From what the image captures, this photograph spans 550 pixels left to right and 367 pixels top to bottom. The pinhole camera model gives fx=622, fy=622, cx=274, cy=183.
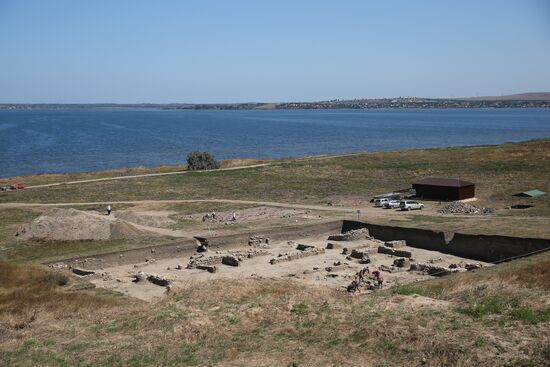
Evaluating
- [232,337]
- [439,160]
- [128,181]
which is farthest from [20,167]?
[232,337]

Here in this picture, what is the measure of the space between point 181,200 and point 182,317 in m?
35.3

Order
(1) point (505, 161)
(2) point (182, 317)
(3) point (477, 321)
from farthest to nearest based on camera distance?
(1) point (505, 161)
(2) point (182, 317)
(3) point (477, 321)

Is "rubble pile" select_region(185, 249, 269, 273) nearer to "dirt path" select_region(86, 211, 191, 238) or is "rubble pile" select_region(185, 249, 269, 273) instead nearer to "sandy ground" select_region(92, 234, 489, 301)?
"sandy ground" select_region(92, 234, 489, 301)

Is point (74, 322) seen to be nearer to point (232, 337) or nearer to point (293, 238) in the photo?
point (232, 337)

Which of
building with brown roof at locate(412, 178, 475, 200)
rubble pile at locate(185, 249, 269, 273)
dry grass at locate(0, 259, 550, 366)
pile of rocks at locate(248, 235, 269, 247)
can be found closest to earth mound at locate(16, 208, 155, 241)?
rubble pile at locate(185, 249, 269, 273)

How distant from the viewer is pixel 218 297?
20.4m

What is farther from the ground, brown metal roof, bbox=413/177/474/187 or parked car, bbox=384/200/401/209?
brown metal roof, bbox=413/177/474/187

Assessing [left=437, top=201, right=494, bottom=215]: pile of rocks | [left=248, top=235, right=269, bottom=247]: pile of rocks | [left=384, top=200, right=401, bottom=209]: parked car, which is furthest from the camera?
[left=384, top=200, right=401, bottom=209]: parked car

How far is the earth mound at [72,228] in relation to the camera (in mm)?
35500

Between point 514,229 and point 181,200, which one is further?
point 181,200

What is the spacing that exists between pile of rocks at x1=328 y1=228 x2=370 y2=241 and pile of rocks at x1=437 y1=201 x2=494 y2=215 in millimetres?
8505

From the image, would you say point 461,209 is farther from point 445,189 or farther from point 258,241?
point 258,241

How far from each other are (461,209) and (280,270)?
1903cm

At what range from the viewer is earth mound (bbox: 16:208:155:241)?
35500 mm
